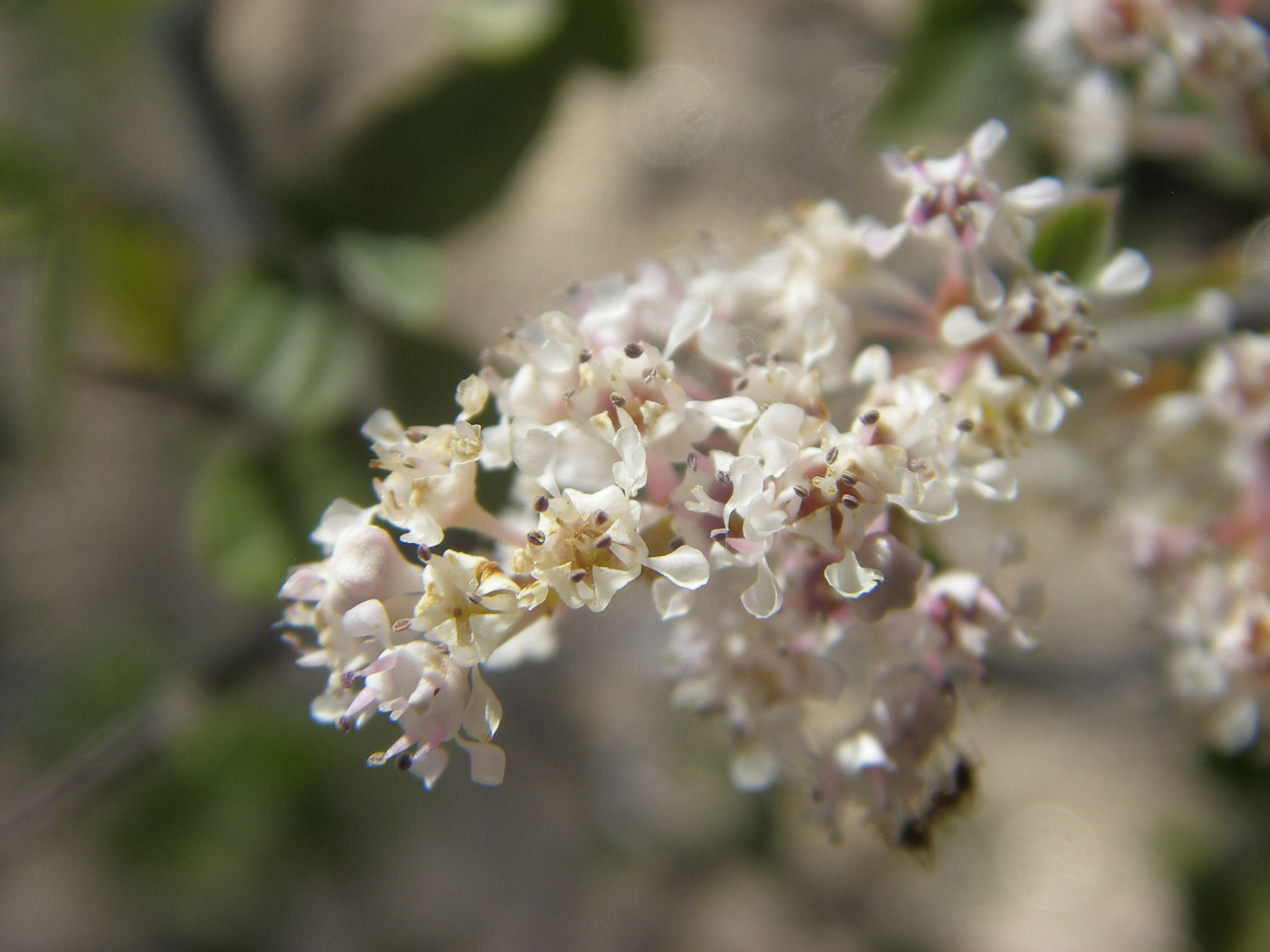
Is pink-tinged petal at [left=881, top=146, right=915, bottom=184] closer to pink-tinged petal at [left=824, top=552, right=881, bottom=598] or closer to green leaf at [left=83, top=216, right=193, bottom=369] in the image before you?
pink-tinged petal at [left=824, top=552, right=881, bottom=598]

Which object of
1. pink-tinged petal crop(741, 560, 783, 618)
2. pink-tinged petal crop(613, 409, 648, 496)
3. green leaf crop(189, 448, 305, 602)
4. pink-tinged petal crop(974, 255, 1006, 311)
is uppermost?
pink-tinged petal crop(613, 409, 648, 496)

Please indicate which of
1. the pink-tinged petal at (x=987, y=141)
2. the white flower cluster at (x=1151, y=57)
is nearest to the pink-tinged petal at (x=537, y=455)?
the pink-tinged petal at (x=987, y=141)

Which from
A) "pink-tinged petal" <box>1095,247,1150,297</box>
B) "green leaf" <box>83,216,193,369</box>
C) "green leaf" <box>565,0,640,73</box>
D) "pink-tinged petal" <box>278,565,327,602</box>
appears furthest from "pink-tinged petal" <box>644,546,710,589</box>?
"green leaf" <box>83,216,193,369</box>

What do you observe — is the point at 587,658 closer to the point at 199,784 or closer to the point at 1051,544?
the point at 199,784

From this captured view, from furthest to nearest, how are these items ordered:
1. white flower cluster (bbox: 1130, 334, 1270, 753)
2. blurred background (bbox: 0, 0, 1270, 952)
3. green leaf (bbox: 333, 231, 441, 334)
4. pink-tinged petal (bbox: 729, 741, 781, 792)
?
blurred background (bbox: 0, 0, 1270, 952) → green leaf (bbox: 333, 231, 441, 334) → white flower cluster (bbox: 1130, 334, 1270, 753) → pink-tinged petal (bbox: 729, 741, 781, 792)

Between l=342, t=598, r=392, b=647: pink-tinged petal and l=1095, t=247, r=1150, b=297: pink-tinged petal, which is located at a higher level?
l=342, t=598, r=392, b=647: pink-tinged petal

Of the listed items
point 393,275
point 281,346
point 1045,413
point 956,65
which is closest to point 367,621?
point 1045,413

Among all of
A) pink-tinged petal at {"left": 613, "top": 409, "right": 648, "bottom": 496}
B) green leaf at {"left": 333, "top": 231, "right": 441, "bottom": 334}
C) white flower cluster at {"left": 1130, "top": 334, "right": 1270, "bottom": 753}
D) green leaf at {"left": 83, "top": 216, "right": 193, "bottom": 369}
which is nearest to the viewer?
pink-tinged petal at {"left": 613, "top": 409, "right": 648, "bottom": 496}

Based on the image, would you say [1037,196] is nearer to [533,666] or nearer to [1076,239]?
[1076,239]

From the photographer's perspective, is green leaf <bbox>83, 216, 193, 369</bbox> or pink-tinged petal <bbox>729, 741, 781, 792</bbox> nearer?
pink-tinged petal <bbox>729, 741, 781, 792</bbox>
